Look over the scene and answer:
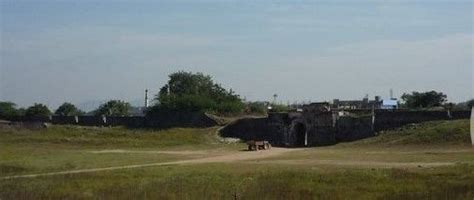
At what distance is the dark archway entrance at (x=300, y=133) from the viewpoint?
191 feet

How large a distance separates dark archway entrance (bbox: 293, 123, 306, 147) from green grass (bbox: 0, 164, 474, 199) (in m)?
29.7

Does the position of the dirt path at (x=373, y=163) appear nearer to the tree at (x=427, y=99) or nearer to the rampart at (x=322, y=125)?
the rampart at (x=322, y=125)

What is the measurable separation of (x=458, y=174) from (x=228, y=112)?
49.8 meters

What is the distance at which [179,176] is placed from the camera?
26.7 metres

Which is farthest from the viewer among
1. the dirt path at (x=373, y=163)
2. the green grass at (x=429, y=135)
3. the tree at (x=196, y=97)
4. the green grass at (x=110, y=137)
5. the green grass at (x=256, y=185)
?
the tree at (x=196, y=97)

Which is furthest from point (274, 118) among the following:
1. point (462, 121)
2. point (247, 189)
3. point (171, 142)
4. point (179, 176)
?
point (247, 189)

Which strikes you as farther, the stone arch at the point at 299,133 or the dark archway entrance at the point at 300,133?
the dark archway entrance at the point at 300,133

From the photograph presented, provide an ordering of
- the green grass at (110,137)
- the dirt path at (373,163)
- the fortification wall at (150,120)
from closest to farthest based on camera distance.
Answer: the dirt path at (373,163)
the green grass at (110,137)
the fortification wall at (150,120)

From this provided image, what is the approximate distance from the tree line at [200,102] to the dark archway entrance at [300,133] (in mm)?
12989

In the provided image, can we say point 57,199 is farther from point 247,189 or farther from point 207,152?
point 207,152

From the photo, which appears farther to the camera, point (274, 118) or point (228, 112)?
point (228, 112)

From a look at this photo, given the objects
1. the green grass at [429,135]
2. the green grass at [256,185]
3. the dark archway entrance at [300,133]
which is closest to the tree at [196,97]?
A: the dark archway entrance at [300,133]

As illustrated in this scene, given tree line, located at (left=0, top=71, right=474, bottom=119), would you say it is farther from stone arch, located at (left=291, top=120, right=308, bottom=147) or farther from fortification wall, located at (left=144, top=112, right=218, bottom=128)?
stone arch, located at (left=291, top=120, right=308, bottom=147)

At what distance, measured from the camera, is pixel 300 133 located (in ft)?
193
